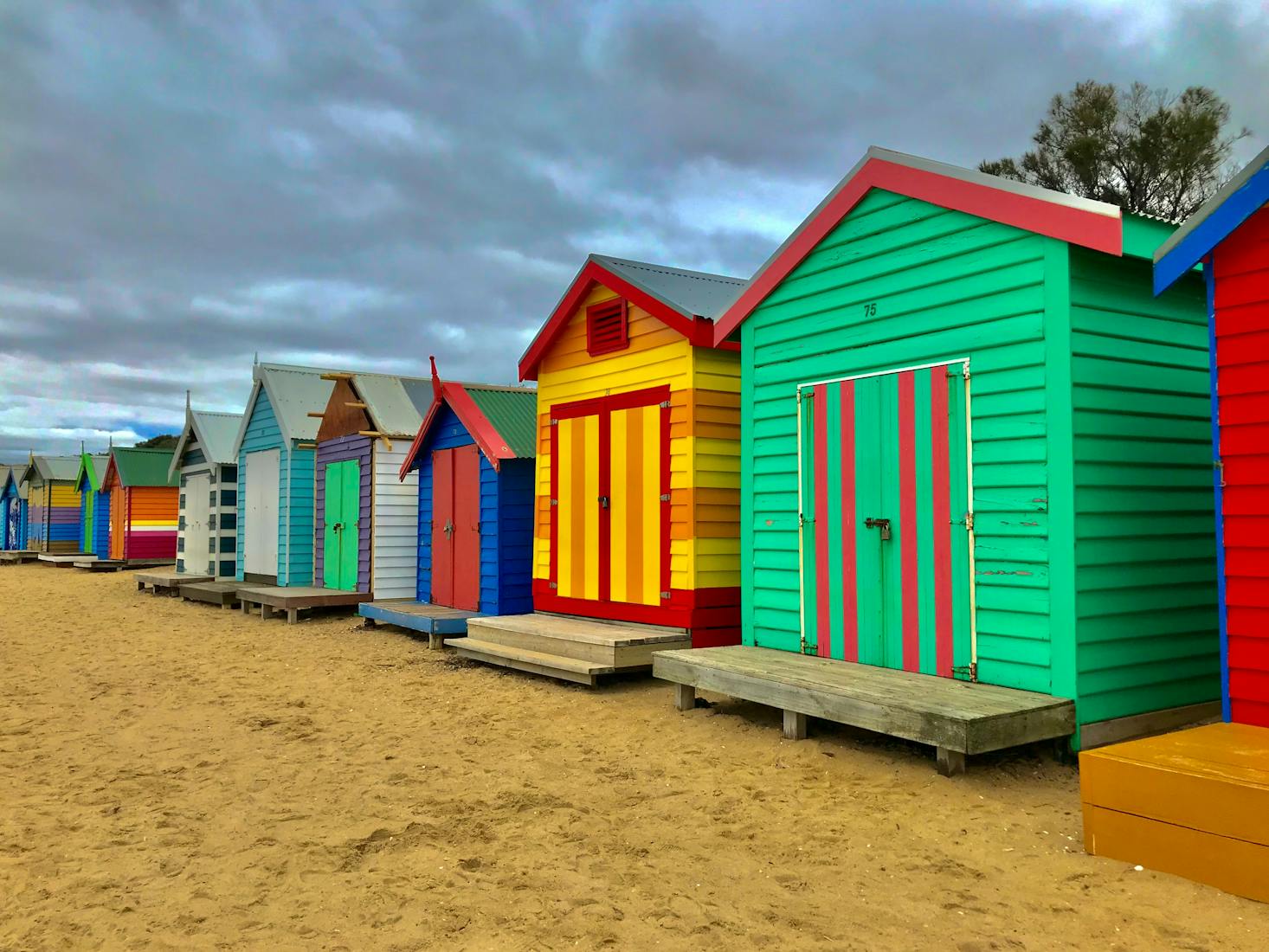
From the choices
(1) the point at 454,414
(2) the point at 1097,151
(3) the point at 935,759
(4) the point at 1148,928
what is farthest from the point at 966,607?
(2) the point at 1097,151

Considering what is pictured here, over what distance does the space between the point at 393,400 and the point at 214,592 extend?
5217 millimetres

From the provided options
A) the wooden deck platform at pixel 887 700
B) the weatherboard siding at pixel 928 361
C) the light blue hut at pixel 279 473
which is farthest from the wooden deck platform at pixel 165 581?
the wooden deck platform at pixel 887 700

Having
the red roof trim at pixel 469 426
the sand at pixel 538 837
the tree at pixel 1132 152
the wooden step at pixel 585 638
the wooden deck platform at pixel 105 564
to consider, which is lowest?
the sand at pixel 538 837

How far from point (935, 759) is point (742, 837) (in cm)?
149

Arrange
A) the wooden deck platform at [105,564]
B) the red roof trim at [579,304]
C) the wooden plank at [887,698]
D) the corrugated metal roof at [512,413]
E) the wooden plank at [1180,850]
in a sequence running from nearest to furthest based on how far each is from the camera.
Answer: the wooden plank at [1180,850] → the wooden plank at [887,698] → the red roof trim at [579,304] → the corrugated metal roof at [512,413] → the wooden deck platform at [105,564]

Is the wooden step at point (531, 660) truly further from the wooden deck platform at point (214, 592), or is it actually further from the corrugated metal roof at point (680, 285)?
the wooden deck platform at point (214, 592)

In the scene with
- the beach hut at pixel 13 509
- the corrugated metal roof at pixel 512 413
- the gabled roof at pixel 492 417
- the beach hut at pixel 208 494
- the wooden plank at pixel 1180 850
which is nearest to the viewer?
the wooden plank at pixel 1180 850

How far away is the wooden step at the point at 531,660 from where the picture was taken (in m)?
8.00

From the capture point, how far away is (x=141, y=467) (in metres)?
26.9

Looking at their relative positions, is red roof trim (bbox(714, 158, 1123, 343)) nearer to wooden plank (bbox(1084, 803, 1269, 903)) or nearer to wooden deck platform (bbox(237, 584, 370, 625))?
wooden plank (bbox(1084, 803, 1269, 903))

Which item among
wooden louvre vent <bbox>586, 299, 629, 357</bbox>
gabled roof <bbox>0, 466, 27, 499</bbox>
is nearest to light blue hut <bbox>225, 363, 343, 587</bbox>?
wooden louvre vent <bbox>586, 299, 629, 357</bbox>

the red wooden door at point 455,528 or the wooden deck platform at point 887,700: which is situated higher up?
the red wooden door at point 455,528

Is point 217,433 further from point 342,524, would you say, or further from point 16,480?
point 16,480

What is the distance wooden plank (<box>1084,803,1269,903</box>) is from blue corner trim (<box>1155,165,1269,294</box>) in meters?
2.70
